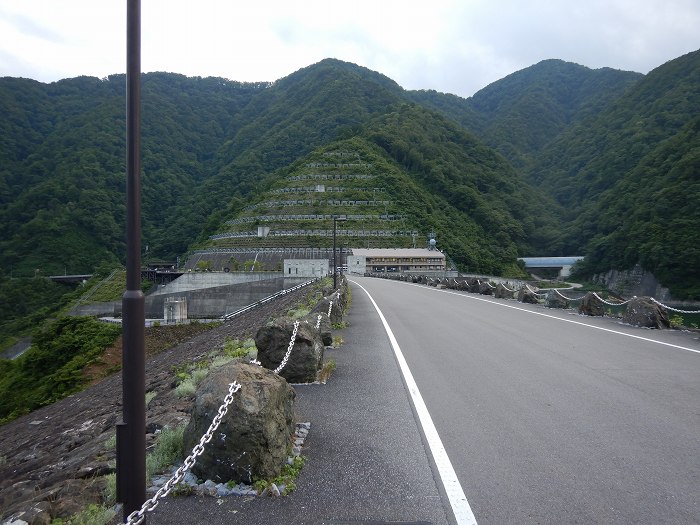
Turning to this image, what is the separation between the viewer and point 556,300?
1931 centimetres

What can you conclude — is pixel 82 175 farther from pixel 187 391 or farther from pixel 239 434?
pixel 239 434

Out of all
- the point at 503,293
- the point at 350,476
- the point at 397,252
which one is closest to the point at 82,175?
the point at 397,252

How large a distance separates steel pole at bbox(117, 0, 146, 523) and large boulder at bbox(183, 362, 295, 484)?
76cm

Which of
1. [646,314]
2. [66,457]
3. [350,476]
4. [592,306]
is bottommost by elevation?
[66,457]

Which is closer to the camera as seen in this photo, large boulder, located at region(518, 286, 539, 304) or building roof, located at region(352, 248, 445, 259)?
large boulder, located at region(518, 286, 539, 304)

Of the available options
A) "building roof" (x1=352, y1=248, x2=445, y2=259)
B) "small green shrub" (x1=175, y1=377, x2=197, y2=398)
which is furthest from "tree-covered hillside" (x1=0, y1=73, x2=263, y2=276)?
"small green shrub" (x1=175, y1=377, x2=197, y2=398)

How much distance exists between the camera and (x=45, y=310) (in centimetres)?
6362

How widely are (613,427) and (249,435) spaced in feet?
12.3

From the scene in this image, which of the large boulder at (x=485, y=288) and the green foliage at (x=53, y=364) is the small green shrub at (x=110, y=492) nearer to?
the green foliage at (x=53, y=364)

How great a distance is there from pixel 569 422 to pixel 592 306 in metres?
12.2

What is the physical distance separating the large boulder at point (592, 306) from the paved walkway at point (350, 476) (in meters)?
11.6

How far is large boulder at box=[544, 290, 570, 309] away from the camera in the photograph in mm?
19109

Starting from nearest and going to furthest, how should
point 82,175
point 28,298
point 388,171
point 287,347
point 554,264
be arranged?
point 287,347, point 28,298, point 554,264, point 388,171, point 82,175

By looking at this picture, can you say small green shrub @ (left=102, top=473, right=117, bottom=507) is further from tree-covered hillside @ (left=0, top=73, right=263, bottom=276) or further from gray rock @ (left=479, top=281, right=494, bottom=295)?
tree-covered hillside @ (left=0, top=73, right=263, bottom=276)
